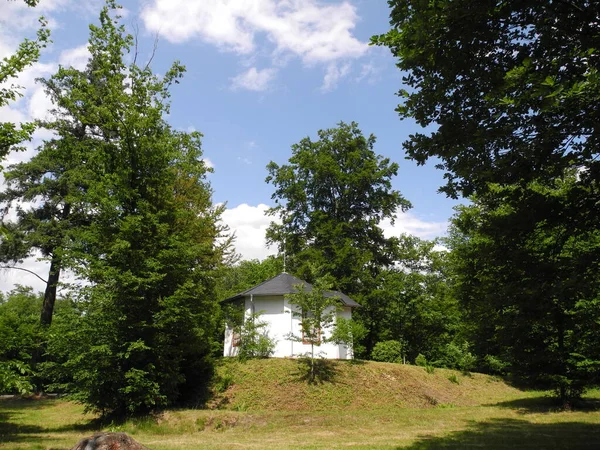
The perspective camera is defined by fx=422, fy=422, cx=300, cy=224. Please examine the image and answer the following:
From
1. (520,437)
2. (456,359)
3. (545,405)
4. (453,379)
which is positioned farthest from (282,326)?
(456,359)

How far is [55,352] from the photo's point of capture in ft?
48.7

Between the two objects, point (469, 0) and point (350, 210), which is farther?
point (350, 210)

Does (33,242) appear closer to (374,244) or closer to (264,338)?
(264,338)

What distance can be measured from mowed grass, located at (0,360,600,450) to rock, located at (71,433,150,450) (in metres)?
3.13

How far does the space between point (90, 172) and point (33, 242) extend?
10.6m

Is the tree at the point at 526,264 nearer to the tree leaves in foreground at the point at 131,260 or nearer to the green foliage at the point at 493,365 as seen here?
the tree leaves in foreground at the point at 131,260

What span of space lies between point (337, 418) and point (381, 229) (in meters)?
24.7

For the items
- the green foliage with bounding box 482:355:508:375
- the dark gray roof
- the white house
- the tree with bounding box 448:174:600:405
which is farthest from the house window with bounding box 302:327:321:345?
the green foliage with bounding box 482:355:508:375

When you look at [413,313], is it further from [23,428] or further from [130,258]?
[23,428]

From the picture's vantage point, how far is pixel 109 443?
6.88 m

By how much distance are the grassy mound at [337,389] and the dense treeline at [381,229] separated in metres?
1.75

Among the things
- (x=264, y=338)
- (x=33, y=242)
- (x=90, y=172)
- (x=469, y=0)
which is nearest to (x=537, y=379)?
(x=264, y=338)

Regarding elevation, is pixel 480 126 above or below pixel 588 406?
above

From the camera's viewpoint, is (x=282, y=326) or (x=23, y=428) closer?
(x=23, y=428)
